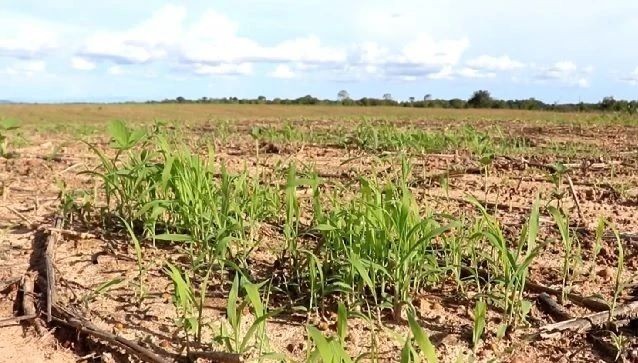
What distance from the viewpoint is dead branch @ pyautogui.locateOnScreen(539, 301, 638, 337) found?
5.64ft

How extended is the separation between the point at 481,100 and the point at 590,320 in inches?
1377

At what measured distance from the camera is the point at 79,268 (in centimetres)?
225

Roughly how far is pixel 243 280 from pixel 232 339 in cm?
27

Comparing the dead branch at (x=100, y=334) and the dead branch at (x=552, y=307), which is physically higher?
the dead branch at (x=552, y=307)

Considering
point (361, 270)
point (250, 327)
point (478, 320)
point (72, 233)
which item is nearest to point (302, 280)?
point (361, 270)

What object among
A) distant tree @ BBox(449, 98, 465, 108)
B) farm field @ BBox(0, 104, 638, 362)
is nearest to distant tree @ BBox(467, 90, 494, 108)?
distant tree @ BBox(449, 98, 465, 108)

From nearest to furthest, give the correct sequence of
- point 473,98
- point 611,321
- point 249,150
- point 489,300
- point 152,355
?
Answer: point 152,355 < point 611,321 < point 489,300 < point 249,150 < point 473,98

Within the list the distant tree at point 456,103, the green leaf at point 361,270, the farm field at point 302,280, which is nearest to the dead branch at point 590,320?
the farm field at point 302,280

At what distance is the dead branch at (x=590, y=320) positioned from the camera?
5.64 ft

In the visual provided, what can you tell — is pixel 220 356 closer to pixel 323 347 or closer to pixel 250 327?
pixel 250 327

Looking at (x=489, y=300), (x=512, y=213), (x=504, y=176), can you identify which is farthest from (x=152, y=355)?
(x=504, y=176)

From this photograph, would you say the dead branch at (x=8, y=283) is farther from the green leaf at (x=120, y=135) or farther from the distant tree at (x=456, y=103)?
the distant tree at (x=456, y=103)

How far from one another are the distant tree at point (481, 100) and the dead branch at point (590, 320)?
3354cm

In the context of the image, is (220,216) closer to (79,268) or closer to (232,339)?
(79,268)
